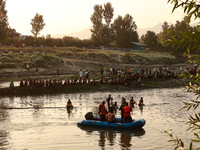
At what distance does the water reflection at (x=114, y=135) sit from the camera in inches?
739

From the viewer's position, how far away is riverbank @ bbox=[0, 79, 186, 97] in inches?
1655

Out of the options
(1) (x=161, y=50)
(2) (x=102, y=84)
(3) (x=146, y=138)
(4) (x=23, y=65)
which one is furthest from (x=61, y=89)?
(1) (x=161, y=50)

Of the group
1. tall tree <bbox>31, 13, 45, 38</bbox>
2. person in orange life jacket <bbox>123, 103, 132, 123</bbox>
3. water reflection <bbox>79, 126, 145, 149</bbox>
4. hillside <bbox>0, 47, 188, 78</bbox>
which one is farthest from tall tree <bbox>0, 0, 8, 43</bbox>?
person in orange life jacket <bbox>123, 103, 132, 123</bbox>

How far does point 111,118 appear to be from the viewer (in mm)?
21953

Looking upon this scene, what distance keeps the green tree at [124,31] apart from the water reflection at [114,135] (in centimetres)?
8813

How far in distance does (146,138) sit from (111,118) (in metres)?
3.26

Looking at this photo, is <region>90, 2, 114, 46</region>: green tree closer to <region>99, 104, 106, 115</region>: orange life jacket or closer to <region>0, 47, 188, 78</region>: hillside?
<region>0, 47, 188, 78</region>: hillside

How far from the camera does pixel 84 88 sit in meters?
45.2

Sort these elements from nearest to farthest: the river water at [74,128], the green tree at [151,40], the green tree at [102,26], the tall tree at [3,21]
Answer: the river water at [74,128]
the tall tree at [3,21]
the green tree at [102,26]
the green tree at [151,40]

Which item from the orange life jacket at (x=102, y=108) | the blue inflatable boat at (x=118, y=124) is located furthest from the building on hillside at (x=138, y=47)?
the blue inflatable boat at (x=118, y=124)

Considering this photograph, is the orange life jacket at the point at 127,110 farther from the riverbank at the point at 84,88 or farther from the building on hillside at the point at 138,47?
the building on hillside at the point at 138,47

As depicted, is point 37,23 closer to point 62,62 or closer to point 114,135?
point 62,62

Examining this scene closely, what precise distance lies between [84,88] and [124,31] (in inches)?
2680

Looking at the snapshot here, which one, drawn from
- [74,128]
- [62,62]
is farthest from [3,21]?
[74,128]
